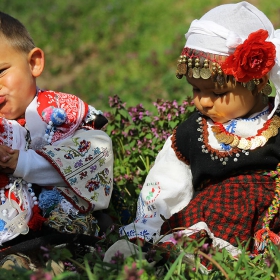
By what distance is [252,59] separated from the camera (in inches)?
130

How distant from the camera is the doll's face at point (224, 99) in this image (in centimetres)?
344

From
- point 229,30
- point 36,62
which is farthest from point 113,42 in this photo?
point 229,30

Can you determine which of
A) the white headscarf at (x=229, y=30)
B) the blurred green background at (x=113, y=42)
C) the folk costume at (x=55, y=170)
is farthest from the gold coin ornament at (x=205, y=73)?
the blurred green background at (x=113, y=42)

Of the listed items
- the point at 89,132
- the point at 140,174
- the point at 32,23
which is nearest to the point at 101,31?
the point at 32,23

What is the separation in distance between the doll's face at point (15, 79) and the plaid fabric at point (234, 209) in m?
1.11

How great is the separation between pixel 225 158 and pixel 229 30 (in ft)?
2.38

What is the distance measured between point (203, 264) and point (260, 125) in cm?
96

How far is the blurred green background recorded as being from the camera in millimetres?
8789

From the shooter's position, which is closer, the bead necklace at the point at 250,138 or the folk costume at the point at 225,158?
the folk costume at the point at 225,158

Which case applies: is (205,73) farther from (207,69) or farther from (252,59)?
(252,59)

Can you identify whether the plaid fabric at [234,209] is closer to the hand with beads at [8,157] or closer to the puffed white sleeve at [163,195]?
the puffed white sleeve at [163,195]

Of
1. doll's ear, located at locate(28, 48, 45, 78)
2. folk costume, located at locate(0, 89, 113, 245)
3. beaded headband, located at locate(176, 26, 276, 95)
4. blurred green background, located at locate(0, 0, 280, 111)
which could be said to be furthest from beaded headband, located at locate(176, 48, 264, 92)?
blurred green background, located at locate(0, 0, 280, 111)

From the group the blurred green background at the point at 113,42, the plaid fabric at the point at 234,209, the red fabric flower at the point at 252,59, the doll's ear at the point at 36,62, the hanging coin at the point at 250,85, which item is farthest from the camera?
the blurred green background at the point at 113,42

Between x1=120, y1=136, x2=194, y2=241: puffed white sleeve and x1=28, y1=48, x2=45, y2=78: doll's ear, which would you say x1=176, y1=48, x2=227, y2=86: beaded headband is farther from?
x1=28, y1=48, x2=45, y2=78: doll's ear
